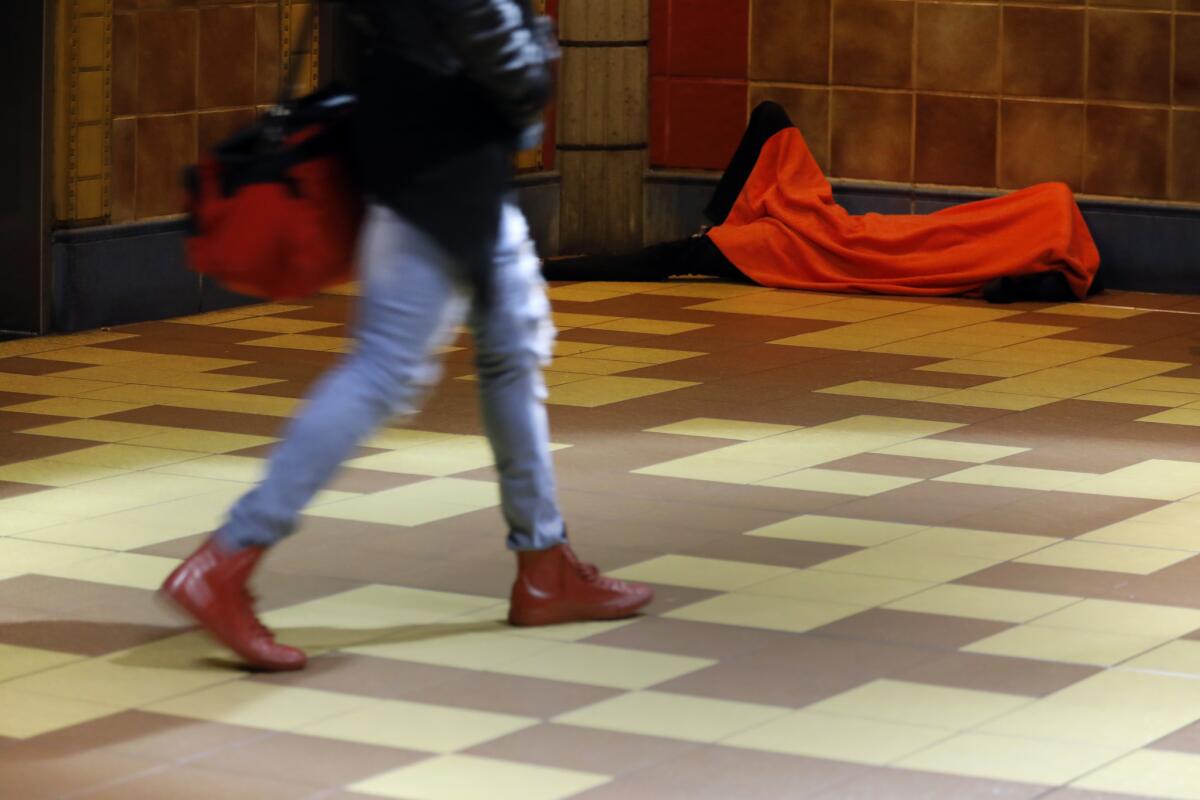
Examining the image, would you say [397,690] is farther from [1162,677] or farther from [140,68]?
[140,68]

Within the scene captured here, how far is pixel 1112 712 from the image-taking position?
157 inches

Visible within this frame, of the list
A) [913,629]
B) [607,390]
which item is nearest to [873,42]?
[607,390]

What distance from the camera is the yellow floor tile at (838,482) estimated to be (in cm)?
598

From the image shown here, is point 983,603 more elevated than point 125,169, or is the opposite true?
point 125,169

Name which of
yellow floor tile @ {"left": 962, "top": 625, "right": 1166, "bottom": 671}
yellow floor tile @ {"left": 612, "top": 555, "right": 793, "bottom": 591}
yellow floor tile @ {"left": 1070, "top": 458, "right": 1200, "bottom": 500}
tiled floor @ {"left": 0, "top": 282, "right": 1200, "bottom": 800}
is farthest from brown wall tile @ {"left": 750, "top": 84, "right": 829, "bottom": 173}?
yellow floor tile @ {"left": 962, "top": 625, "right": 1166, "bottom": 671}

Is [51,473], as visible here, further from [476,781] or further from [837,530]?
[476,781]

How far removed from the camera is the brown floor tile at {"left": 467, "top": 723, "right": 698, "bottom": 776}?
3.68 meters

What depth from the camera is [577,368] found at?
8055 millimetres

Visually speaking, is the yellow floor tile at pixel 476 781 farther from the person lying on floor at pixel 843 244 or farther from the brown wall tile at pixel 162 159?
the person lying on floor at pixel 843 244

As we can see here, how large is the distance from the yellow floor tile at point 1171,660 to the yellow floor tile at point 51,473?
9.36ft

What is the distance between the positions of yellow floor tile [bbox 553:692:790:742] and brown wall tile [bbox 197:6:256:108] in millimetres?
5930

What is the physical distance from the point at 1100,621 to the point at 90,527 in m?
2.31

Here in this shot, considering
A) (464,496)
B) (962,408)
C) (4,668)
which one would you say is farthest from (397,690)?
(962,408)

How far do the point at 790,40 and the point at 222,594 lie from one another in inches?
301
